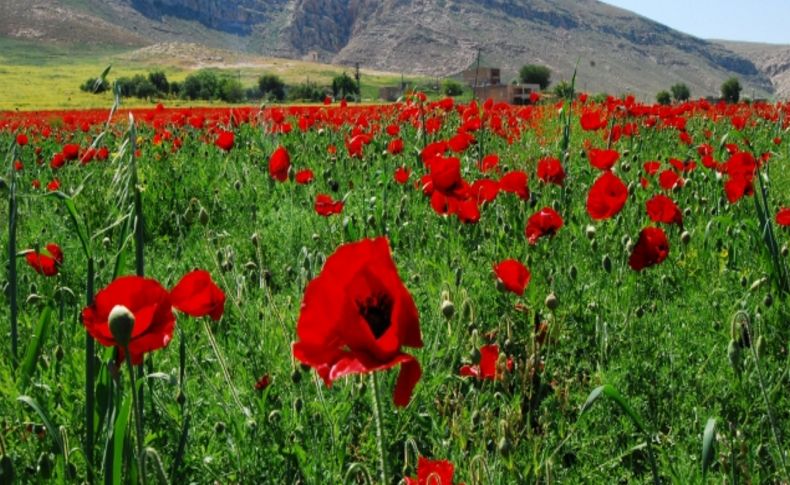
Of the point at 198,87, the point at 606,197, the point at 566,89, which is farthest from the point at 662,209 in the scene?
the point at 198,87

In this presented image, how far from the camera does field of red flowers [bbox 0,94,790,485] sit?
1.31m

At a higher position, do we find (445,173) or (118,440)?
(445,173)

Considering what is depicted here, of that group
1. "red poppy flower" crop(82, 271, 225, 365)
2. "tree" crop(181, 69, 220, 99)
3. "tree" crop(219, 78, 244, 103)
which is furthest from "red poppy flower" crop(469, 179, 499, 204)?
"tree" crop(181, 69, 220, 99)

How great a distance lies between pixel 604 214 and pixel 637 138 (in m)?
4.98

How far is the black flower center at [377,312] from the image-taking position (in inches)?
43.5

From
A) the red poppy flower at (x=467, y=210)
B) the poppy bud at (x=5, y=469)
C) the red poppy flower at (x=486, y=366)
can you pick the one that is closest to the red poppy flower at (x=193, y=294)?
the poppy bud at (x=5, y=469)

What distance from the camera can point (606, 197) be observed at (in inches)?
116

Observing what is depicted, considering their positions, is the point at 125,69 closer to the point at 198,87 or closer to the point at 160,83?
the point at 160,83

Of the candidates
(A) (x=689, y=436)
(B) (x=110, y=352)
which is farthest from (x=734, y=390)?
(B) (x=110, y=352)

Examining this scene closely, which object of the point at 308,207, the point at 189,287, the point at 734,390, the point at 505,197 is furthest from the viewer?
the point at 308,207

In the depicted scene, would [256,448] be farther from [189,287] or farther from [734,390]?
[734,390]

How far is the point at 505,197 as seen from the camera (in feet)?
15.1

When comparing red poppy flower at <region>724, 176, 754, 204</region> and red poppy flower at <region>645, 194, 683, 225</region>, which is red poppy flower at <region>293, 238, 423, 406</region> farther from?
red poppy flower at <region>724, 176, 754, 204</region>

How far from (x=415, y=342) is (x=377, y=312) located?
8cm
